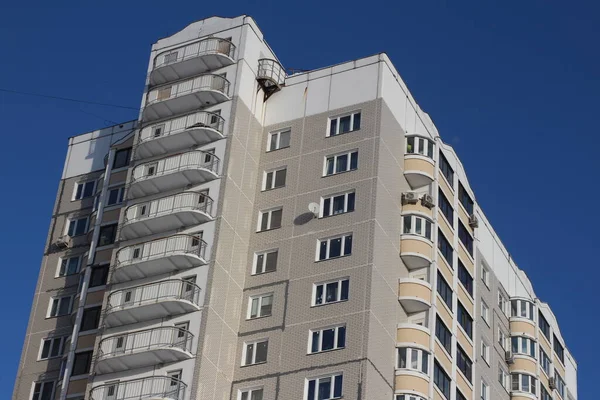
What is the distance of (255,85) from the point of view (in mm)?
81875

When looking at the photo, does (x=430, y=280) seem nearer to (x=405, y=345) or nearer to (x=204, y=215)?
(x=405, y=345)

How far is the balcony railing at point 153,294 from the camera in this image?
72.2 metres

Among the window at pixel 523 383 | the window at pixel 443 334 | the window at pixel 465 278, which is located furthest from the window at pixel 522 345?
A: the window at pixel 443 334

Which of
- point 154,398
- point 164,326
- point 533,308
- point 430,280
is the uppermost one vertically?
point 533,308

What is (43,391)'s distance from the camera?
7775 cm

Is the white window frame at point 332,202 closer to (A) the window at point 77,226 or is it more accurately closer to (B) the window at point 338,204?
(B) the window at point 338,204

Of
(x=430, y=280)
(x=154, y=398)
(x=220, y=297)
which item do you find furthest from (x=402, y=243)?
(x=154, y=398)

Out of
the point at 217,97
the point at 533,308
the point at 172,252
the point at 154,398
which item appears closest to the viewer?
the point at 154,398

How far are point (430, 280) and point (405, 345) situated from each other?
522 cm

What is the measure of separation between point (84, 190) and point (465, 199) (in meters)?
24.8

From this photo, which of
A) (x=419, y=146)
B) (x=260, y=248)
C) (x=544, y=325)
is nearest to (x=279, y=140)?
(x=260, y=248)

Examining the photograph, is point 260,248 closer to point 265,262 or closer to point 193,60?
point 265,262

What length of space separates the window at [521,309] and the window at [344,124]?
2144cm

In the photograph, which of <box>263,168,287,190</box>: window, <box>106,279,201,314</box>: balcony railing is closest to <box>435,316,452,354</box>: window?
<box>263,168,287,190</box>: window
